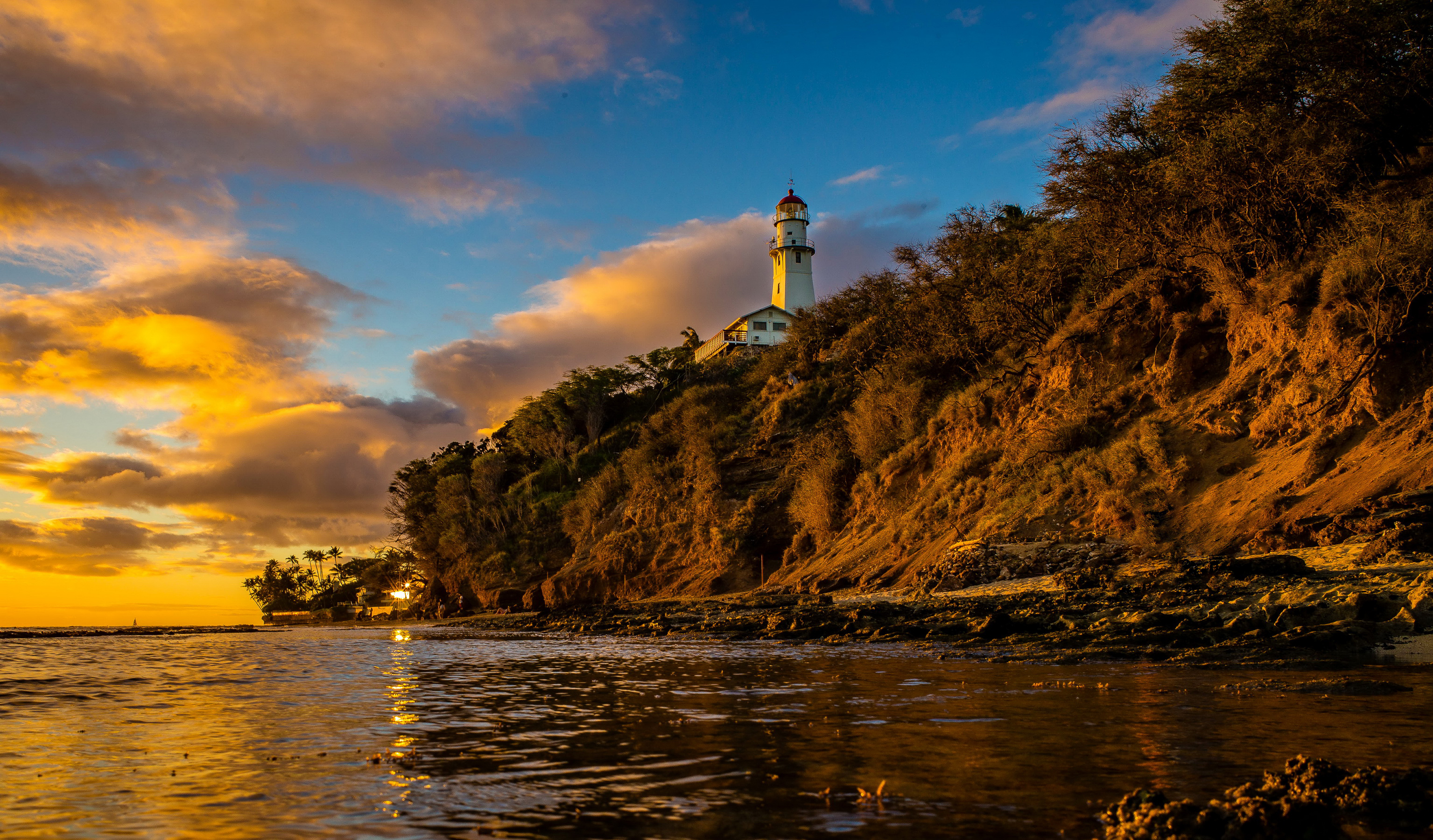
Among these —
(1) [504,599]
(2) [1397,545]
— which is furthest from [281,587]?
(2) [1397,545]

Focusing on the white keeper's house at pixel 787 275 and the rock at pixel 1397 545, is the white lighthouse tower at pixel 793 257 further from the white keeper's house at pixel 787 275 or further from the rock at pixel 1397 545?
the rock at pixel 1397 545

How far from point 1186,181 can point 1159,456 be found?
8737 mm

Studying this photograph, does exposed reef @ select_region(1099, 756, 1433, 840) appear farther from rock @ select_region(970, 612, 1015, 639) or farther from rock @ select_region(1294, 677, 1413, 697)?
rock @ select_region(970, 612, 1015, 639)

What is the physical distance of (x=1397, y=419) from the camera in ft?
67.7

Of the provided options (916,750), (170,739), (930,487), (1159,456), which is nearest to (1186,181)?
(1159,456)

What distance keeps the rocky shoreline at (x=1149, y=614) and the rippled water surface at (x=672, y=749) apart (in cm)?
163

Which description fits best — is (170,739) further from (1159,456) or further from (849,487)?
(849,487)

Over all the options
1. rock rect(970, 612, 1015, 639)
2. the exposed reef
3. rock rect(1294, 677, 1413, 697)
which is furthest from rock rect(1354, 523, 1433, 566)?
the exposed reef

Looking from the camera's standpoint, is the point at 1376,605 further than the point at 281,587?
No

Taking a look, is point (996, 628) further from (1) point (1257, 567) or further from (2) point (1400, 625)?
(2) point (1400, 625)

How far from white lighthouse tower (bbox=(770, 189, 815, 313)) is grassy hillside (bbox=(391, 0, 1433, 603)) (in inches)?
1525

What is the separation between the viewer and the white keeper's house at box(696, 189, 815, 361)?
284 ft

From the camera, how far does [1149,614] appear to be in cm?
1573

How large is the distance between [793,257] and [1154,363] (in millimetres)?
62077
